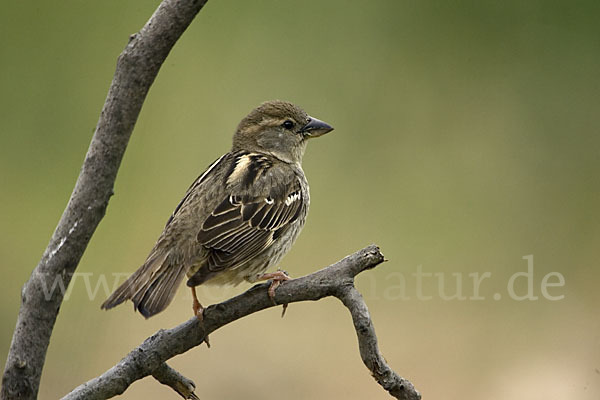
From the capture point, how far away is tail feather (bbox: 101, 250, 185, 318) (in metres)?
2.81

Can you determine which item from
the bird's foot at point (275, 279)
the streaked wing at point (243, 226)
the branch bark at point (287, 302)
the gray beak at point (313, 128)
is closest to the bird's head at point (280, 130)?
the gray beak at point (313, 128)

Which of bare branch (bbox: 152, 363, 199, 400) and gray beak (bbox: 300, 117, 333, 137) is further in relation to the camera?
gray beak (bbox: 300, 117, 333, 137)

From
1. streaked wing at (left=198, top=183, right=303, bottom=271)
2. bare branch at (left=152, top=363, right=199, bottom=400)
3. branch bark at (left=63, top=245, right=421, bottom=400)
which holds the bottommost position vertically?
bare branch at (left=152, top=363, right=199, bottom=400)

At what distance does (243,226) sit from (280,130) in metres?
0.91

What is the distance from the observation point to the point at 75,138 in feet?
18.4

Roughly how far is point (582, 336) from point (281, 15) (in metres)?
3.01

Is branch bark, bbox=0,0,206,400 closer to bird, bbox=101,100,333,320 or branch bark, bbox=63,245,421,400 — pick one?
branch bark, bbox=63,245,421,400

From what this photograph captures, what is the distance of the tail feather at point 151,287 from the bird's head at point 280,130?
1.14 m

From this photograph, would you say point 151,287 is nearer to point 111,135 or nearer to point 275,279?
point 275,279

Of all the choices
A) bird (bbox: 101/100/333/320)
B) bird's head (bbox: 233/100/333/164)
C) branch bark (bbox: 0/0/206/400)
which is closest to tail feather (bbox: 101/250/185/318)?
bird (bbox: 101/100/333/320)

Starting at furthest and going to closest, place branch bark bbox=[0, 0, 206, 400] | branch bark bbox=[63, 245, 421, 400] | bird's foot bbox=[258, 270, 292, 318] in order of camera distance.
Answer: bird's foot bbox=[258, 270, 292, 318], branch bark bbox=[63, 245, 421, 400], branch bark bbox=[0, 0, 206, 400]

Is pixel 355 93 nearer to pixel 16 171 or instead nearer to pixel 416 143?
pixel 416 143

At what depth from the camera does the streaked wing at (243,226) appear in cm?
330

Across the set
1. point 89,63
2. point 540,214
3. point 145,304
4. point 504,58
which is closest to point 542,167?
point 540,214
